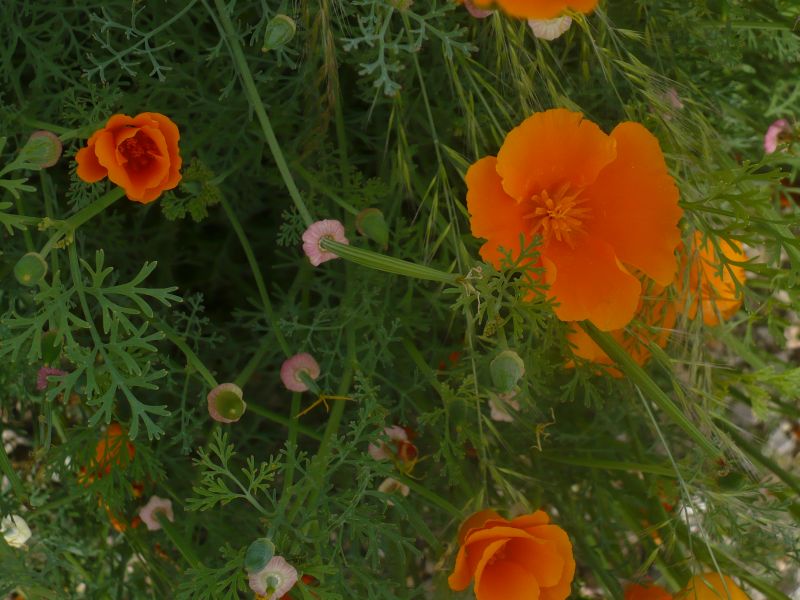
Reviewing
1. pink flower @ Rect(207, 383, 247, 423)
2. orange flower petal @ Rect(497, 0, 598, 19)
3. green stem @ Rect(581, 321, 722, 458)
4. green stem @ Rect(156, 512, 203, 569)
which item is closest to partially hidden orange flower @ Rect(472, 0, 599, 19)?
orange flower petal @ Rect(497, 0, 598, 19)

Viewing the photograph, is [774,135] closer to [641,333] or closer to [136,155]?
[641,333]

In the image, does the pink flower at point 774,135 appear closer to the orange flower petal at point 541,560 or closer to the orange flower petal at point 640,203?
the orange flower petal at point 640,203

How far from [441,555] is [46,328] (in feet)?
1.84

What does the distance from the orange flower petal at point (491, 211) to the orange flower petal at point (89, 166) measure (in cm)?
38

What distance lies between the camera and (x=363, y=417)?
94cm

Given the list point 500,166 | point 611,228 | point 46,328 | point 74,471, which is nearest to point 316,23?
point 500,166

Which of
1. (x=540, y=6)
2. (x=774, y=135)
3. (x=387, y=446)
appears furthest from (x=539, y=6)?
(x=774, y=135)

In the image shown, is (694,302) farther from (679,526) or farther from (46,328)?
(46,328)

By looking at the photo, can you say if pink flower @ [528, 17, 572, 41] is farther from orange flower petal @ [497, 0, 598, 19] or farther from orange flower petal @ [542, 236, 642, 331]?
orange flower petal @ [542, 236, 642, 331]

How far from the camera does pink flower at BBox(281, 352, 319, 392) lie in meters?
0.99

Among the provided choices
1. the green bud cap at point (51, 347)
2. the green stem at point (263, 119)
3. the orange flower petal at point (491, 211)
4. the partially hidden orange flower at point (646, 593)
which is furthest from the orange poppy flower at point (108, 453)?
the partially hidden orange flower at point (646, 593)

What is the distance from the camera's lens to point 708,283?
1092 millimetres

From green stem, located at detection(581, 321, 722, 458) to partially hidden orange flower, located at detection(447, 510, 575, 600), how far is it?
0.16m

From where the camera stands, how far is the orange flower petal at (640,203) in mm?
885
